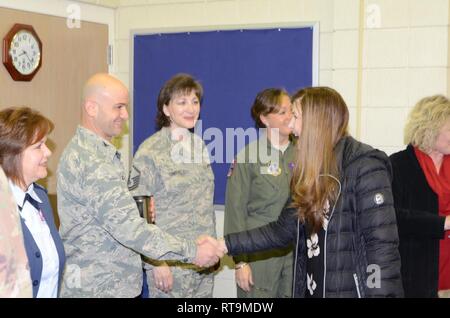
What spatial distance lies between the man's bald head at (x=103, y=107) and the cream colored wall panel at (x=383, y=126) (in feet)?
6.04

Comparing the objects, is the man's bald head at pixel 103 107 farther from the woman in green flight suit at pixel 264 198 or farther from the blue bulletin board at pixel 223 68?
the blue bulletin board at pixel 223 68

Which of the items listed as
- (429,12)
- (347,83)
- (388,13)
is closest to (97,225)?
(347,83)

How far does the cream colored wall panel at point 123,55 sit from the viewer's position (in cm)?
495

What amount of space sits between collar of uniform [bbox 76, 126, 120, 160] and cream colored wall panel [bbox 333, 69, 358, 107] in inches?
74.9

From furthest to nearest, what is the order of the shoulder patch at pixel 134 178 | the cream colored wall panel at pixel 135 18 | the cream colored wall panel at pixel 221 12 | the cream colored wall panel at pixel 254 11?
1. the cream colored wall panel at pixel 135 18
2. the cream colored wall panel at pixel 221 12
3. the cream colored wall panel at pixel 254 11
4. the shoulder patch at pixel 134 178

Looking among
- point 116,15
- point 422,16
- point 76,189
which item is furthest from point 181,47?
point 76,189

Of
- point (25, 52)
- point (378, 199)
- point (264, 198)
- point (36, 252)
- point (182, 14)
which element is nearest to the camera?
point (36, 252)

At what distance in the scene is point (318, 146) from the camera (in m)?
2.48

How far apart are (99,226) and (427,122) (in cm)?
162

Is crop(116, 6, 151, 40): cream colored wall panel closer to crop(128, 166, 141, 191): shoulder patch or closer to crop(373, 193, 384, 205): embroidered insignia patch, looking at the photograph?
crop(128, 166, 141, 191): shoulder patch

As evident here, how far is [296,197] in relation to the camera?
256 centimetres

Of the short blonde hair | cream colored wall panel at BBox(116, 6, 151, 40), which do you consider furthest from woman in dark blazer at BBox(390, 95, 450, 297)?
cream colored wall panel at BBox(116, 6, 151, 40)

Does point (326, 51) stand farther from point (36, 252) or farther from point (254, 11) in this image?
point (36, 252)

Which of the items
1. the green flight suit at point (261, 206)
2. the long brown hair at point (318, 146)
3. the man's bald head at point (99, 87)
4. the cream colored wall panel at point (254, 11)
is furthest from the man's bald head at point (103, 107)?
the cream colored wall panel at point (254, 11)
